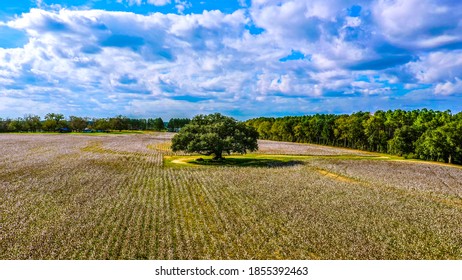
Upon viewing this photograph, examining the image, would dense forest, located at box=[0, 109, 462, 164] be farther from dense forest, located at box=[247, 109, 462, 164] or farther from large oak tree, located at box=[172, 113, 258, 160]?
large oak tree, located at box=[172, 113, 258, 160]

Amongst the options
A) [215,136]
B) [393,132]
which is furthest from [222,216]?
[393,132]

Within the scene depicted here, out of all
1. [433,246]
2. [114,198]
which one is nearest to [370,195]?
[433,246]

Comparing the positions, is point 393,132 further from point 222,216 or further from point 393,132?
point 222,216

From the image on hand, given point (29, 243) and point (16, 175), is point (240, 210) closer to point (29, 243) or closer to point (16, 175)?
point (29, 243)

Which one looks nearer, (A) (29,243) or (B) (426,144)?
(A) (29,243)

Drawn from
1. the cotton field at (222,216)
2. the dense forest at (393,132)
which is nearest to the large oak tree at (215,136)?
the cotton field at (222,216)

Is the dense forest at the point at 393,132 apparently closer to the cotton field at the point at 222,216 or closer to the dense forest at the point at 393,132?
the dense forest at the point at 393,132

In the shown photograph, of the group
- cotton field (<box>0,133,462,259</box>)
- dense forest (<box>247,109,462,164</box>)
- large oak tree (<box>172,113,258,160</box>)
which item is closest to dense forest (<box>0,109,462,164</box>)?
dense forest (<box>247,109,462,164</box>)
